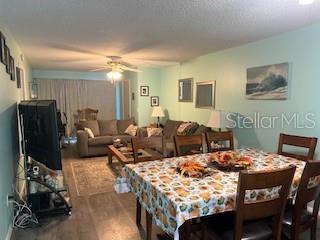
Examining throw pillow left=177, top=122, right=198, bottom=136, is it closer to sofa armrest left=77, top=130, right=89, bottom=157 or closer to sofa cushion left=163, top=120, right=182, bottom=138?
sofa cushion left=163, top=120, right=182, bottom=138

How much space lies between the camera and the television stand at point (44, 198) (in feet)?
9.07

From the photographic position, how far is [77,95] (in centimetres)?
836

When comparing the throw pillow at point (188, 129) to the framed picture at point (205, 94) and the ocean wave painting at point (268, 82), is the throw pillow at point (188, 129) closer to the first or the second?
the framed picture at point (205, 94)

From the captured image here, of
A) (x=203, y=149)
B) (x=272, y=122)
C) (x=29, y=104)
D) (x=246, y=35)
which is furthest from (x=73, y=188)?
(x=246, y=35)

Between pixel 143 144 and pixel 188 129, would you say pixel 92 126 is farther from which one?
pixel 143 144

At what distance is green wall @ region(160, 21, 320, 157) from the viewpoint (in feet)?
9.58

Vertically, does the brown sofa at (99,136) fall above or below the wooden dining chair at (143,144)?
below

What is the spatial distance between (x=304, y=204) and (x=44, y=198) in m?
2.66

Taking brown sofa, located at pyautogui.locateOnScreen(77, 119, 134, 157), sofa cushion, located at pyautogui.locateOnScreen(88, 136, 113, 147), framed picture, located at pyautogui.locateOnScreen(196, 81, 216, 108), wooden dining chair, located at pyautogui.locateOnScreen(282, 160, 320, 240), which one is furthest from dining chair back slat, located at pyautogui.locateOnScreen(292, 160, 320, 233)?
sofa cushion, located at pyautogui.locateOnScreen(88, 136, 113, 147)

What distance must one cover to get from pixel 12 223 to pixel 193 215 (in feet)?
6.84

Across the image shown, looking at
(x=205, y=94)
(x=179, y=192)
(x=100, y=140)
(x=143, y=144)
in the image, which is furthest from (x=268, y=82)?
(x=100, y=140)

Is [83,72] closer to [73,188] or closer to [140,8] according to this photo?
[73,188]

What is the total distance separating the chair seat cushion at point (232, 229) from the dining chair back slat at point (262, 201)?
0.08 m

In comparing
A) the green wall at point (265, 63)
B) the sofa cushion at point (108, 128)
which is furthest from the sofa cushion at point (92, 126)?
the green wall at point (265, 63)
